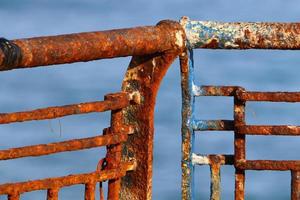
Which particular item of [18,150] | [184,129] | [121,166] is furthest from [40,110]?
[184,129]

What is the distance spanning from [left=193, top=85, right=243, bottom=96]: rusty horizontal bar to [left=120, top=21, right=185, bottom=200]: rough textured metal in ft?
1.11

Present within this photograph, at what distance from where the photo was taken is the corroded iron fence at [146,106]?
273 inches

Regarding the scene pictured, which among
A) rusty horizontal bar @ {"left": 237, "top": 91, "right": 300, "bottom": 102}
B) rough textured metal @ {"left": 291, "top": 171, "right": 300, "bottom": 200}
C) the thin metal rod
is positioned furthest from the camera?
rough textured metal @ {"left": 291, "top": 171, "right": 300, "bottom": 200}

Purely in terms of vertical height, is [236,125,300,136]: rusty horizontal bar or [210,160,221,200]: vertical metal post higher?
[236,125,300,136]: rusty horizontal bar

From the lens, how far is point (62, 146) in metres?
6.97

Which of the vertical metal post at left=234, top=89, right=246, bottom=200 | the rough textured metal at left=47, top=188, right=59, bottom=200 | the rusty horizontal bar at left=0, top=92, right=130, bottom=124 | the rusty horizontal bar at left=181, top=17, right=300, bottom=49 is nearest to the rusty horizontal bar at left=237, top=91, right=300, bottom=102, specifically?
the vertical metal post at left=234, top=89, right=246, bottom=200

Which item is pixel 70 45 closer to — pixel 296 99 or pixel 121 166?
pixel 121 166

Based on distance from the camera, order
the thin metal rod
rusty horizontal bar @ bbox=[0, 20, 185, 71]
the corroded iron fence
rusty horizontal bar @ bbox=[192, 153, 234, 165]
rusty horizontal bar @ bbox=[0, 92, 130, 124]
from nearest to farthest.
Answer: rusty horizontal bar @ bbox=[0, 20, 185, 71] → rusty horizontal bar @ bbox=[0, 92, 130, 124] → the corroded iron fence → the thin metal rod → rusty horizontal bar @ bbox=[192, 153, 234, 165]

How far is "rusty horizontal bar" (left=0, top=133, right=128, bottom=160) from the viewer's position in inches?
265

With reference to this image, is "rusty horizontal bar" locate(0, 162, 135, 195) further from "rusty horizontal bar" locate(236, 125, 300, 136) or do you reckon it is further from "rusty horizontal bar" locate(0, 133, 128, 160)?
"rusty horizontal bar" locate(236, 125, 300, 136)

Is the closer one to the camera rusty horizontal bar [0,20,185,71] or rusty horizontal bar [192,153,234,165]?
rusty horizontal bar [0,20,185,71]

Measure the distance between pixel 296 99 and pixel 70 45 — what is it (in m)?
1.34

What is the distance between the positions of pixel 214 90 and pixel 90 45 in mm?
1053

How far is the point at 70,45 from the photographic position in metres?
6.92
